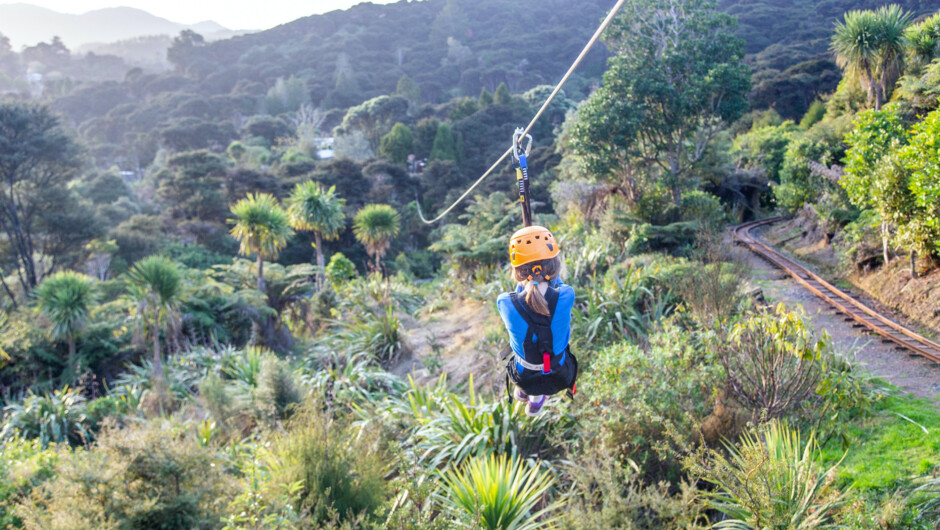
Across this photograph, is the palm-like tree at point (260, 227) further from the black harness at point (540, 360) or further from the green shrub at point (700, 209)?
the black harness at point (540, 360)

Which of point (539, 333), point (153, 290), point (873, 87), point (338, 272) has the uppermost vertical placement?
point (873, 87)

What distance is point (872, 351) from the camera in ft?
28.8

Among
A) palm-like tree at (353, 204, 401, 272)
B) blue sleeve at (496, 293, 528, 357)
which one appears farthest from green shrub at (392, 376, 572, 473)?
palm-like tree at (353, 204, 401, 272)

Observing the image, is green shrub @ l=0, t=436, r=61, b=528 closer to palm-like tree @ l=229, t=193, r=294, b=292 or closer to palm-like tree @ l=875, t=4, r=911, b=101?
palm-like tree @ l=229, t=193, r=294, b=292

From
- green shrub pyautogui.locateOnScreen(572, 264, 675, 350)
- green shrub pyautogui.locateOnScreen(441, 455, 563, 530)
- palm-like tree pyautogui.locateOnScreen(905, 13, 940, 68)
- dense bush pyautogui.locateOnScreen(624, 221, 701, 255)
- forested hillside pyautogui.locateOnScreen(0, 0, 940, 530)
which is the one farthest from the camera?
palm-like tree pyautogui.locateOnScreen(905, 13, 940, 68)

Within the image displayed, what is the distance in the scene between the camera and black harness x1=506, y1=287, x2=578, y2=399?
3.74 metres

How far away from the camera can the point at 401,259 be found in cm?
3403

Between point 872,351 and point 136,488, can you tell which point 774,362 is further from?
point 136,488

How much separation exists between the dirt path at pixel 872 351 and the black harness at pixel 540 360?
4461 millimetres

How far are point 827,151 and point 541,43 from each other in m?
70.7

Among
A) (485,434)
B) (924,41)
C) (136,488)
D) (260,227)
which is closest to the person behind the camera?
(136,488)

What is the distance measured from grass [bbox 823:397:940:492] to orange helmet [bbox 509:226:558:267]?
4803 mm

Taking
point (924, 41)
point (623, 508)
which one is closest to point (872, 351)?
point (623, 508)

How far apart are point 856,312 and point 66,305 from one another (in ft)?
67.0
